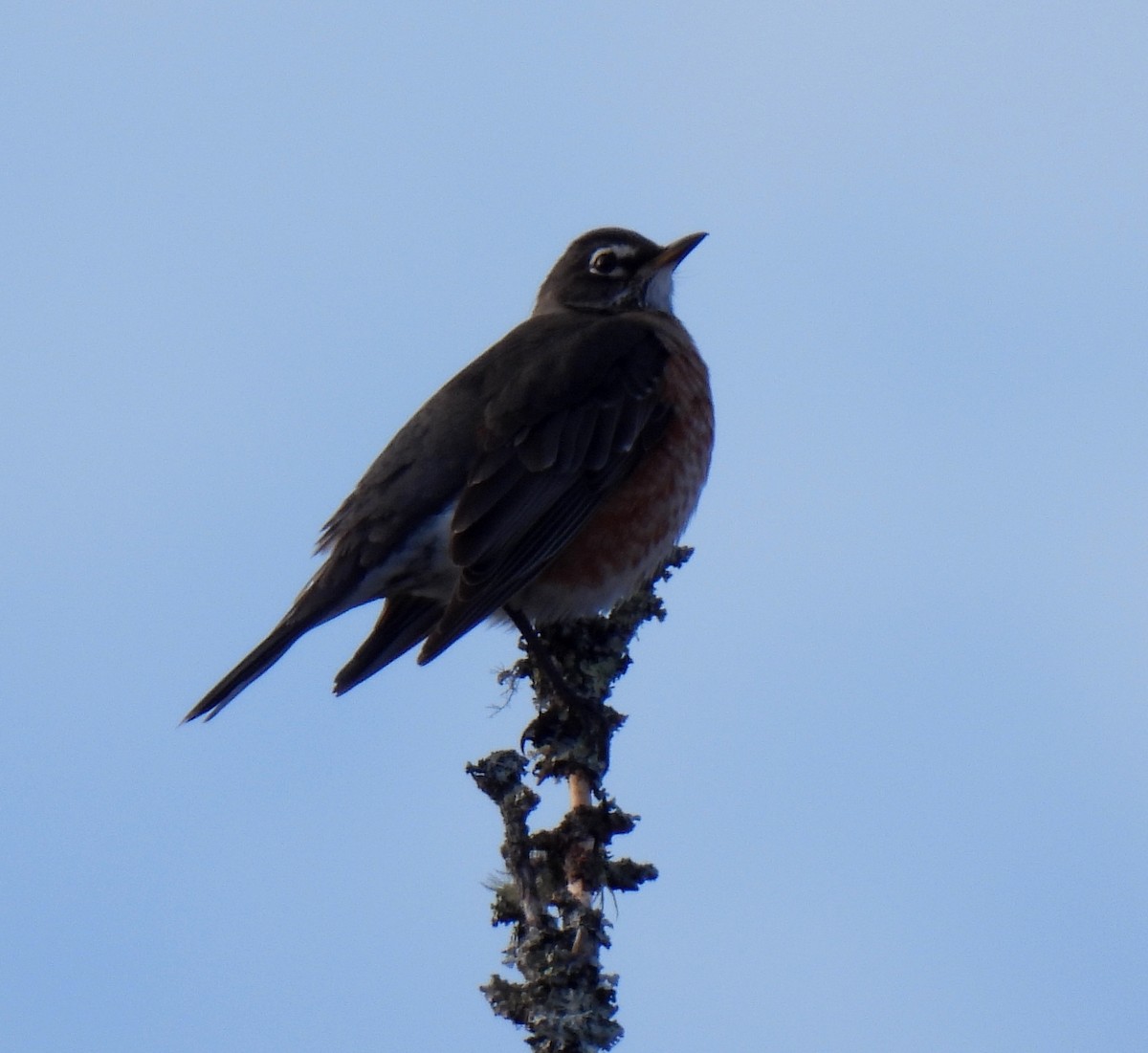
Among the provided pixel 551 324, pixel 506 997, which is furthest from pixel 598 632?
pixel 506 997

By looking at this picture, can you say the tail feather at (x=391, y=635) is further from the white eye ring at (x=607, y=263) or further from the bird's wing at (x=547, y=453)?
the white eye ring at (x=607, y=263)

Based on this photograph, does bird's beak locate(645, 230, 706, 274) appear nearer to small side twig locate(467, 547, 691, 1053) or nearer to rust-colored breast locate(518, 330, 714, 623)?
rust-colored breast locate(518, 330, 714, 623)

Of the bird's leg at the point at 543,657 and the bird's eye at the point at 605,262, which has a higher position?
the bird's eye at the point at 605,262

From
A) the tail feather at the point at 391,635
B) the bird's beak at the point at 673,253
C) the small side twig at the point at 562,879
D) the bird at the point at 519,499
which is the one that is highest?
the bird's beak at the point at 673,253

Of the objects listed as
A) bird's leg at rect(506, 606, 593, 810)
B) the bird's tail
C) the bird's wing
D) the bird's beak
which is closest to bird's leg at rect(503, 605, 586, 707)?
bird's leg at rect(506, 606, 593, 810)

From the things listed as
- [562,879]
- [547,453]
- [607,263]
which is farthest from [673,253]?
[562,879]

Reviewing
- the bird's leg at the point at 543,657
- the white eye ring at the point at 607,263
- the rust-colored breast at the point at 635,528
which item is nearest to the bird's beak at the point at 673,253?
the white eye ring at the point at 607,263
